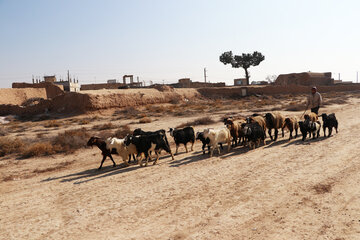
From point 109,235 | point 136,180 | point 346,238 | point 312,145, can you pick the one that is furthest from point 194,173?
point 312,145

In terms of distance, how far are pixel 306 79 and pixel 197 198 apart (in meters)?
60.6

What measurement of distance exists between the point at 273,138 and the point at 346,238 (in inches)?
331

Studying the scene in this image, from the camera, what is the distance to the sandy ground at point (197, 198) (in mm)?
4820

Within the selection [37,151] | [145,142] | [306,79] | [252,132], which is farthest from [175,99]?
[306,79]

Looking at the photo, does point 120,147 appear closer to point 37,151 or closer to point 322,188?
point 37,151

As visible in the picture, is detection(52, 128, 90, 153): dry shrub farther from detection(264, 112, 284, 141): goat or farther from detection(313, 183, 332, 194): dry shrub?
detection(313, 183, 332, 194): dry shrub

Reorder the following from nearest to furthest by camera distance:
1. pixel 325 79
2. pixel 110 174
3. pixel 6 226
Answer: pixel 6 226, pixel 110 174, pixel 325 79

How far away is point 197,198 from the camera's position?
6109 mm

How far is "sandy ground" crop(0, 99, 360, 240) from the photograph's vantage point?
15.8 ft

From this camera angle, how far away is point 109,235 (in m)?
4.78

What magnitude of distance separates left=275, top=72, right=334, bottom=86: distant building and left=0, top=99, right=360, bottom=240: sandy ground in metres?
54.7

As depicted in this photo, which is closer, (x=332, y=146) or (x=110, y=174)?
(x=110, y=174)

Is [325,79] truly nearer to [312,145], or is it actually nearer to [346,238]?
[312,145]

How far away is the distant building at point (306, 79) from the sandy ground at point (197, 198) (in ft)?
179
